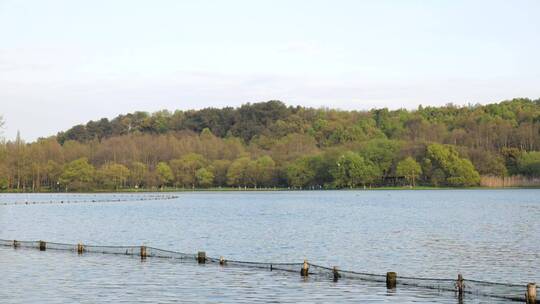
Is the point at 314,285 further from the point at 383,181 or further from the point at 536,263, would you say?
the point at 383,181

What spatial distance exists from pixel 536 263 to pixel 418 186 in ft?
501

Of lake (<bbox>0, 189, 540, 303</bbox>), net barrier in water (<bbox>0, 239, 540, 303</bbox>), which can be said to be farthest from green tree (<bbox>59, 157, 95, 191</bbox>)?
net barrier in water (<bbox>0, 239, 540, 303</bbox>)

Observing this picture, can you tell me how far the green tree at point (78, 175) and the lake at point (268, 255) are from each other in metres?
117

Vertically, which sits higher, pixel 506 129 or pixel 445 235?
pixel 506 129

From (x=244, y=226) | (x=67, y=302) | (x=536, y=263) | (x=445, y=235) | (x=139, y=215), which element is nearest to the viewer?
(x=67, y=302)

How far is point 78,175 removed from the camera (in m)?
196

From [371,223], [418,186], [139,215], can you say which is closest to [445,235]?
[371,223]

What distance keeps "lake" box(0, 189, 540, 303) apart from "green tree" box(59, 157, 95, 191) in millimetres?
116826

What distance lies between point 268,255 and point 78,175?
526 ft

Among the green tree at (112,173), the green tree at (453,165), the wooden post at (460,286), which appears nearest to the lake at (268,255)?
the wooden post at (460,286)

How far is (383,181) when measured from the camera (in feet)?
640

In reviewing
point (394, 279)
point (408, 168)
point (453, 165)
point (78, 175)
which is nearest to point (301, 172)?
point (408, 168)

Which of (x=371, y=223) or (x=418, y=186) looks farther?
(x=418, y=186)

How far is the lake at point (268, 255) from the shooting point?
91.9 feet
